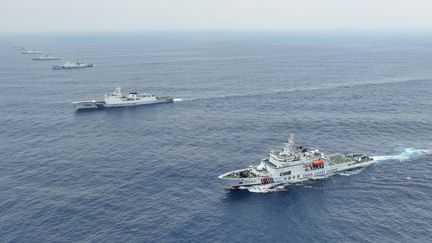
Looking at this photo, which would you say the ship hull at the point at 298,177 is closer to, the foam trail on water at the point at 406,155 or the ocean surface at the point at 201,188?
the ocean surface at the point at 201,188

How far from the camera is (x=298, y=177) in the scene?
437 feet

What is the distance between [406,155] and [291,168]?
2063 inches

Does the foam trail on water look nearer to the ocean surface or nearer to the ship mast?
the ocean surface

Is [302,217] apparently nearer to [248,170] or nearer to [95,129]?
[248,170]

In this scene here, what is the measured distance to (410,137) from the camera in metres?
167

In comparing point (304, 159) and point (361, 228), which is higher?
point (304, 159)

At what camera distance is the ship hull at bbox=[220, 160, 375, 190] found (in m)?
126

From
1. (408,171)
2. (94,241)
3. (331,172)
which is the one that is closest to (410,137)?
(408,171)

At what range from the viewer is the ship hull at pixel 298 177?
415ft

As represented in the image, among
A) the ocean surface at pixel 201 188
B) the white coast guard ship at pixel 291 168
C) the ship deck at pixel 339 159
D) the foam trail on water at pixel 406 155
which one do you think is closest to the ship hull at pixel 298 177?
the white coast guard ship at pixel 291 168

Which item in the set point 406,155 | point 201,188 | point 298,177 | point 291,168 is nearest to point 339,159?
point 298,177

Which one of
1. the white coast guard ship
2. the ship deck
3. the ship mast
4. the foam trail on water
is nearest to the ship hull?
the white coast guard ship

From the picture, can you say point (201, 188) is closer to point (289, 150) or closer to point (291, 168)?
point (291, 168)

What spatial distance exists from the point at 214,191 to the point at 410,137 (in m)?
101
